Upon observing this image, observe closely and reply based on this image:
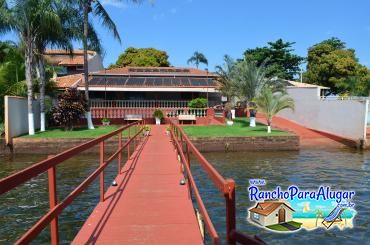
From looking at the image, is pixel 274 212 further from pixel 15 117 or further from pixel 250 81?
pixel 250 81

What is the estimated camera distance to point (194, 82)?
34594 millimetres

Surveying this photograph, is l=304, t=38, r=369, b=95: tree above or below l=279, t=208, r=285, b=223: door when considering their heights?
above

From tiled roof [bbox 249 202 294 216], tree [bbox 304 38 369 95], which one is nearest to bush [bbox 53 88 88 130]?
tiled roof [bbox 249 202 294 216]

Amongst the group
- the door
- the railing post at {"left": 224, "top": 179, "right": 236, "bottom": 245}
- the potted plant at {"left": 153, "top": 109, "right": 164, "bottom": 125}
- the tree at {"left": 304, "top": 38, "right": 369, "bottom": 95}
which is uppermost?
the tree at {"left": 304, "top": 38, "right": 369, "bottom": 95}

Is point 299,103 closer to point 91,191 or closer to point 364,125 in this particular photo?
point 364,125

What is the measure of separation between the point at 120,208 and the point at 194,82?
94.0 feet

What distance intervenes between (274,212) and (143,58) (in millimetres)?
51679

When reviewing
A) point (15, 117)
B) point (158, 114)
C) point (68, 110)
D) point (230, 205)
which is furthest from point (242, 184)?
point (158, 114)

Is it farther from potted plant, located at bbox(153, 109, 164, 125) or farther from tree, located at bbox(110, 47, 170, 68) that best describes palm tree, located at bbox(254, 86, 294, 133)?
tree, located at bbox(110, 47, 170, 68)

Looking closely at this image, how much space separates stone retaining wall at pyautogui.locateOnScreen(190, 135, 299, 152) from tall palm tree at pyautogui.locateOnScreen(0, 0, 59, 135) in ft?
30.5

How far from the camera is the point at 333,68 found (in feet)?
161

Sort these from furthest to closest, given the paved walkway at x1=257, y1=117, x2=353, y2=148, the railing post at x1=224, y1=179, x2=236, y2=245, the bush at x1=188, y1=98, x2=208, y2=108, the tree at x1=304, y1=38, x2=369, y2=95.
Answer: the tree at x1=304, y1=38, x2=369, y2=95, the bush at x1=188, y1=98, x2=208, y2=108, the paved walkway at x1=257, y1=117, x2=353, y2=148, the railing post at x1=224, y1=179, x2=236, y2=245

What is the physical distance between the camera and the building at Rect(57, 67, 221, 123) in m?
32.1

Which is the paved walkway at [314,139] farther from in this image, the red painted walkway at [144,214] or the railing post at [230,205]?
the railing post at [230,205]
